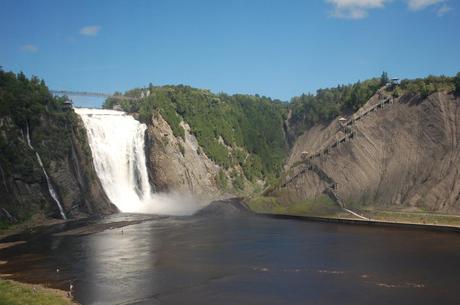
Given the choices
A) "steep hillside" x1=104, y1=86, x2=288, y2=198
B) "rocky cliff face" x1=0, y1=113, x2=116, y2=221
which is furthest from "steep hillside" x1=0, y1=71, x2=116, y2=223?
"steep hillside" x1=104, y1=86, x2=288, y2=198

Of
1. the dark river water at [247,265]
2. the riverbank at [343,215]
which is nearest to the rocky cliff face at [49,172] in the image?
the dark river water at [247,265]

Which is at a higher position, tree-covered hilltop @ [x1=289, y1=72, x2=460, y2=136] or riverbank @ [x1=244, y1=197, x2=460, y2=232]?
tree-covered hilltop @ [x1=289, y1=72, x2=460, y2=136]

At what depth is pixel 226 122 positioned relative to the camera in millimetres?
133875

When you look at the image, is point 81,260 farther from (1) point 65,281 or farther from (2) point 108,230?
(2) point 108,230

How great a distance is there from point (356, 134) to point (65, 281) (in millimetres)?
59502

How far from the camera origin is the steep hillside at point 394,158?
77000mm

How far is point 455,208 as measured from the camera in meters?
71.9

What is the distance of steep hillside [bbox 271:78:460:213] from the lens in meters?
77.0

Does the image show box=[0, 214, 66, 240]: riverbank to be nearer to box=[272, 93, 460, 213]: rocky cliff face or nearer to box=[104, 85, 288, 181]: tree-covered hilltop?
box=[104, 85, 288, 181]: tree-covered hilltop

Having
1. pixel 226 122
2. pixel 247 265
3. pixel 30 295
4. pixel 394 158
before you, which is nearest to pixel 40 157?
pixel 247 265

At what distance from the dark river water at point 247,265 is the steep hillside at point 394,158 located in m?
9.32

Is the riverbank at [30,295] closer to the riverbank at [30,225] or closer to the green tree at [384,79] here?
the riverbank at [30,225]

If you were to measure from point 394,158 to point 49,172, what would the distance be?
51253 millimetres

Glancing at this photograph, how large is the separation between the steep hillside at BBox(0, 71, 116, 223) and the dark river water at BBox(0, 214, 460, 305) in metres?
7.56
